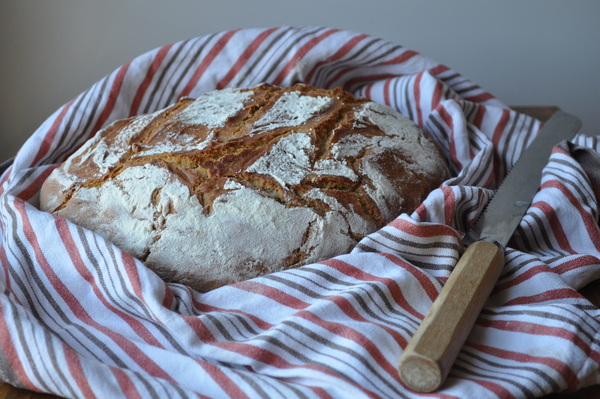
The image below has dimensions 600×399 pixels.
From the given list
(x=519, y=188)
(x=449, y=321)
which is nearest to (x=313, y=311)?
(x=449, y=321)

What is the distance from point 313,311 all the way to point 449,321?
0.54 ft

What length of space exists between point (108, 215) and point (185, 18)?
92cm

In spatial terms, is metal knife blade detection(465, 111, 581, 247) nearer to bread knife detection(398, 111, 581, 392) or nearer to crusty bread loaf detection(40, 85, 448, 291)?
bread knife detection(398, 111, 581, 392)

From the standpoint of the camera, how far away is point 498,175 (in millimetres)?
1316

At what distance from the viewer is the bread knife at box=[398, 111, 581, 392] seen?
2.41ft

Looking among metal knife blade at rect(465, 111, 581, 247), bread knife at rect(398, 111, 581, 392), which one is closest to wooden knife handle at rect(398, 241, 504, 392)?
bread knife at rect(398, 111, 581, 392)

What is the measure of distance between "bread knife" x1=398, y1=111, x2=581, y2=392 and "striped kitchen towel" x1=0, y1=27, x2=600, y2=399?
2 cm

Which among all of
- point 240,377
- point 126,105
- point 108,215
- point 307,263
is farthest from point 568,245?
point 126,105

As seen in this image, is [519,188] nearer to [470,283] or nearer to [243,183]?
[470,283]

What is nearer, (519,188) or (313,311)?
(313,311)

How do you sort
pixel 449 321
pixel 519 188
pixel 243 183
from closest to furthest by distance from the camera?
pixel 449 321 → pixel 243 183 → pixel 519 188

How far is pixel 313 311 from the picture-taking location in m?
0.85

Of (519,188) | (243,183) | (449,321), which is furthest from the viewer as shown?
(519,188)

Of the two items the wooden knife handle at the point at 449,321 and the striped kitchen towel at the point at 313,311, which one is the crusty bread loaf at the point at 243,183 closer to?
the striped kitchen towel at the point at 313,311
